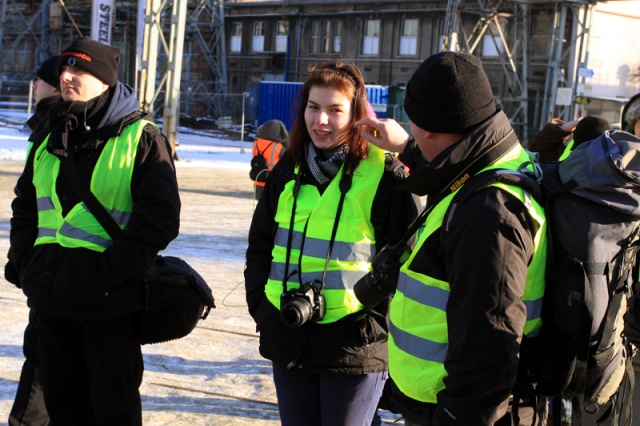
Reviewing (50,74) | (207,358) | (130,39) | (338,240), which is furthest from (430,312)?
(130,39)

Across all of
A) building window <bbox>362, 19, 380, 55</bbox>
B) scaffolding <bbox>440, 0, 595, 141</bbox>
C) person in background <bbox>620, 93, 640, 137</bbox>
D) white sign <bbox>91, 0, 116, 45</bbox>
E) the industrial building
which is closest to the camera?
person in background <bbox>620, 93, 640, 137</bbox>

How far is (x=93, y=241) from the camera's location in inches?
146

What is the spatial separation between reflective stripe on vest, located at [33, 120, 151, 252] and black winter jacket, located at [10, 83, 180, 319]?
0.03 metres

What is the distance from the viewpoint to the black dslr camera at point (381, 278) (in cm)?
278

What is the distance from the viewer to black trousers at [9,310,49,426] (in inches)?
170

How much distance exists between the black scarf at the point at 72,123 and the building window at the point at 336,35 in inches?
1457

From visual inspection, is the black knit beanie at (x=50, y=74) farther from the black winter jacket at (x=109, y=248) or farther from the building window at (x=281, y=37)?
the building window at (x=281, y=37)

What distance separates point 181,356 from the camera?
20.0ft

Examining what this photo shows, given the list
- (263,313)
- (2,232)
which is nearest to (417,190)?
(263,313)

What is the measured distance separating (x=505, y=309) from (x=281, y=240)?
1.37 metres

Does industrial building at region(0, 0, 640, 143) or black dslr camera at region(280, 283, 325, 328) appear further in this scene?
industrial building at region(0, 0, 640, 143)

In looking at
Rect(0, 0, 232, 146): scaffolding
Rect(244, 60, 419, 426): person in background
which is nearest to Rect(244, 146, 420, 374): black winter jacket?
Rect(244, 60, 419, 426): person in background

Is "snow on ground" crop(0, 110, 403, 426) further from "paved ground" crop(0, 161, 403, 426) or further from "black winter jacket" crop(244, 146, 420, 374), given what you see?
"black winter jacket" crop(244, 146, 420, 374)

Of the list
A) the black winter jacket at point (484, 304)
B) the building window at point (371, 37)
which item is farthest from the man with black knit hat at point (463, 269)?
the building window at point (371, 37)
